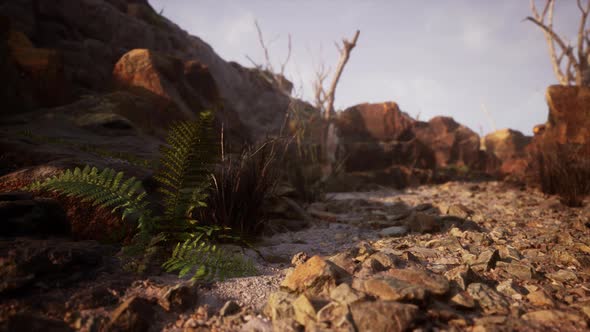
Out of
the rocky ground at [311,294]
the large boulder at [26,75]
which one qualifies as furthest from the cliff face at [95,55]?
the rocky ground at [311,294]

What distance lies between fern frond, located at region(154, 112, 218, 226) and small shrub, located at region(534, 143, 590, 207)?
176 inches

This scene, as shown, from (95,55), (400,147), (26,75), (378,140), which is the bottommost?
(400,147)

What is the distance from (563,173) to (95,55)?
9.02m

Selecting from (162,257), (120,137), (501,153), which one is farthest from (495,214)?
(501,153)

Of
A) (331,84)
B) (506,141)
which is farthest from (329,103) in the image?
(506,141)

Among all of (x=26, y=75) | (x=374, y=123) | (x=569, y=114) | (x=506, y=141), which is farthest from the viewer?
(x=506, y=141)

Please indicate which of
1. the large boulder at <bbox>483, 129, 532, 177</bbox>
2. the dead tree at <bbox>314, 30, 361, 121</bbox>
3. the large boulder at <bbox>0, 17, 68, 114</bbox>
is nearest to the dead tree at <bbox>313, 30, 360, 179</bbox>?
the dead tree at <bbox>314, 30, 361, 121</bbox>

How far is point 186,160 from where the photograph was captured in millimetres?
1931

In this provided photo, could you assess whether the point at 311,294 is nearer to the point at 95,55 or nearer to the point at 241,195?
the point at 241,195

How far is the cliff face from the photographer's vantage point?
15.3 feet

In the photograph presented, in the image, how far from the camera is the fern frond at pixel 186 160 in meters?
1.88

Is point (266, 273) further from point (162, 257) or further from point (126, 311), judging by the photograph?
point (126, 311)

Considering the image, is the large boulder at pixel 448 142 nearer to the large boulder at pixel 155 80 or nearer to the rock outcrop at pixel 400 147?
the rock outcrop at pixel 400 147

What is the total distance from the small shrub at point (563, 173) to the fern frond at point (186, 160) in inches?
176
